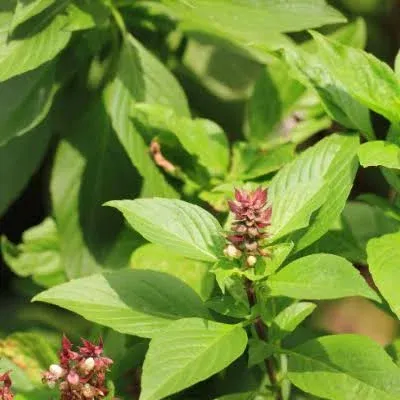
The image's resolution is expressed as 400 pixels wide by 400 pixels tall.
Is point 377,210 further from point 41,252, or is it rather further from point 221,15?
point 41,252

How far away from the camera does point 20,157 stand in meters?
1.70

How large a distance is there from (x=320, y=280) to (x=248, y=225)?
94 mm

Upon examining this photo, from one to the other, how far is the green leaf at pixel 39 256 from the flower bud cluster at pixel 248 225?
2.00 feet

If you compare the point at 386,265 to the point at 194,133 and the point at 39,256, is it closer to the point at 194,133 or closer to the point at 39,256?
the point at 194,133

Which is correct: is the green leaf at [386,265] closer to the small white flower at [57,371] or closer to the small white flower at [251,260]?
the small white flower at [251,260]

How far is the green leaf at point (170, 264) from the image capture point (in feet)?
4.59

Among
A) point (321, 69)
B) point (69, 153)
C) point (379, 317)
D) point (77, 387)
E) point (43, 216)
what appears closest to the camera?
point (77, 387)

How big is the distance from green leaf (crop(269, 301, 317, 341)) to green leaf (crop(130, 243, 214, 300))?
0.18 m

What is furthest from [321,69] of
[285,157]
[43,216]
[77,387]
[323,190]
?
[43,216]

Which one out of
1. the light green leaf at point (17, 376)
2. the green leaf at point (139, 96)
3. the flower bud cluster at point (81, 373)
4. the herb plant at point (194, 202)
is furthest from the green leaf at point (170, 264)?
the flower bud cluster at point (81, 373)

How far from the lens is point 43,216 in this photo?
214cm

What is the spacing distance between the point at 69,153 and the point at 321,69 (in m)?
0.47

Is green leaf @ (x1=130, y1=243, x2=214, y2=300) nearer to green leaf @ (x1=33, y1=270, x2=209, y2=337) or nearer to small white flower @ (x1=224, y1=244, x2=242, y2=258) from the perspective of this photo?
green leaf @ (x1=33, y1=270, x2=209, y2=337)

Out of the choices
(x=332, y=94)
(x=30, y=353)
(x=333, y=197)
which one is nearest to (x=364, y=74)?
(x=332, y=94)
